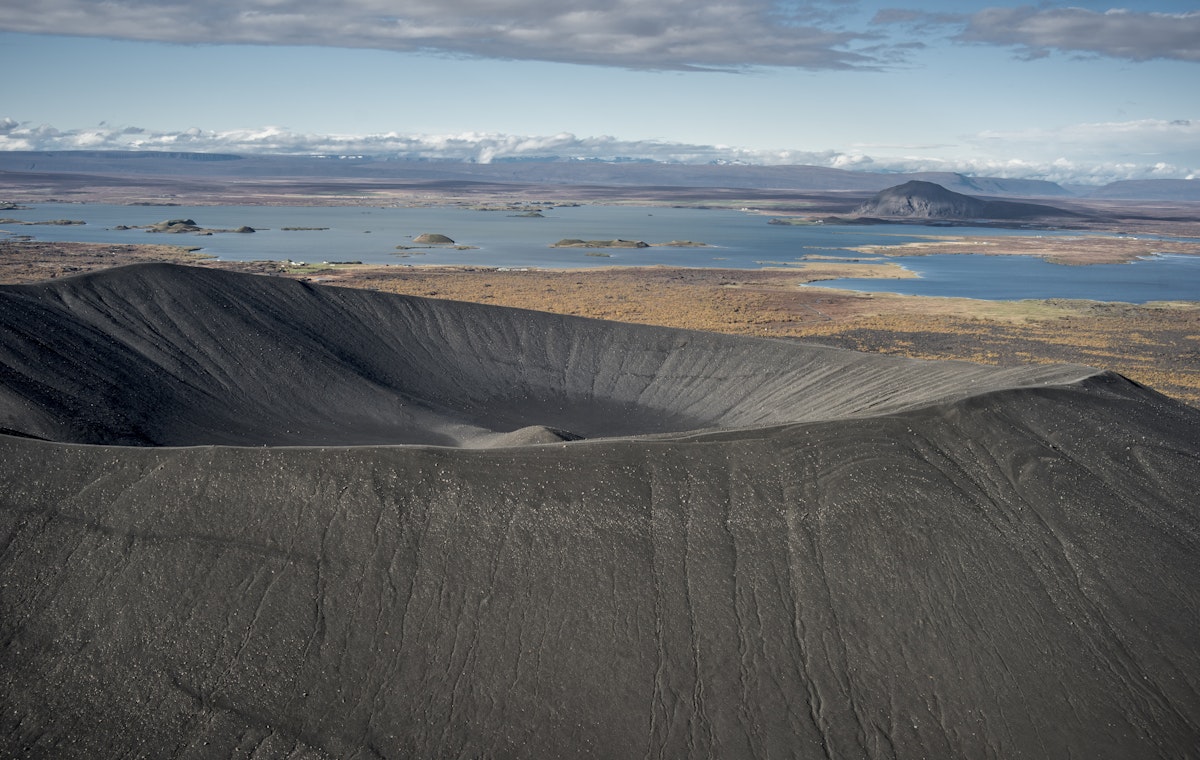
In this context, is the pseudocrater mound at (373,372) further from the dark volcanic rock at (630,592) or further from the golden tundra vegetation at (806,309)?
the golden tundra vegetation at (806,309)

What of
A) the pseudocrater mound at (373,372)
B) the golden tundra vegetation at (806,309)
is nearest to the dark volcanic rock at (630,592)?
the pseudocrater mound at (373,372)

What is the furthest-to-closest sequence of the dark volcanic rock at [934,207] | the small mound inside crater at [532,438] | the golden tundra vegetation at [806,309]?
the dark volcanic rock at [934,207], the golden tundra vegetation at [806,309], the small mound inside crater at [532,438]

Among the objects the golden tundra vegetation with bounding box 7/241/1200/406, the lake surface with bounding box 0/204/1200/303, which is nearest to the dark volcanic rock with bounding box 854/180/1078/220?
the lake surface with bounding box 0/204/1200/303

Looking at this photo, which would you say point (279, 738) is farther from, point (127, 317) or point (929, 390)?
point (127, 317)

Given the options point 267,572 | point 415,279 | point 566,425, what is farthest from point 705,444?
point 415,279

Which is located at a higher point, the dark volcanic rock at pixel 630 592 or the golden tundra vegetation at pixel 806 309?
the dark volcanic rock at pixel 630 592

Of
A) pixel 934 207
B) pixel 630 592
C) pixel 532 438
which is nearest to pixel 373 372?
pixel 532 438

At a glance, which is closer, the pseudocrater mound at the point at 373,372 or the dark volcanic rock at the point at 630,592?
the dark volcanic rock at the point at 630,592
